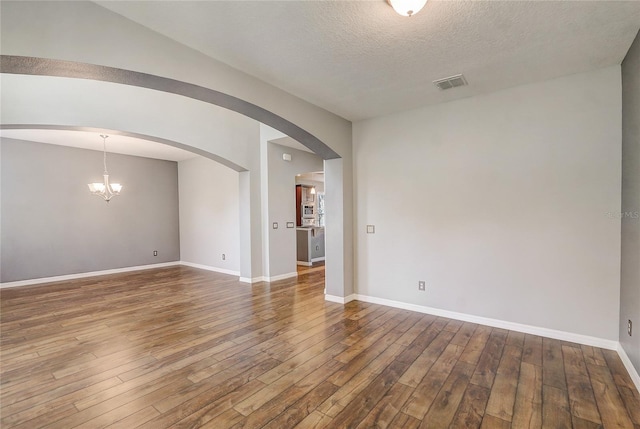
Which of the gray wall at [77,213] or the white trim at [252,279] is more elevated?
the gray wall at [77,213]

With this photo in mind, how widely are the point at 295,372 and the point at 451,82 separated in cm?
333

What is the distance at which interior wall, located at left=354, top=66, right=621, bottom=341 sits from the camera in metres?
2.91

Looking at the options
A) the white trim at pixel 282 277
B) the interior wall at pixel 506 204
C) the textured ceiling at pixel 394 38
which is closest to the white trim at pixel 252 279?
the white trim at pixel 282 277

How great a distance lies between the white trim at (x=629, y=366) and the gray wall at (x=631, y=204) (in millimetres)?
46

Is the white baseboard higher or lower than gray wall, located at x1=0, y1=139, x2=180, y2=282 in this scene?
lower

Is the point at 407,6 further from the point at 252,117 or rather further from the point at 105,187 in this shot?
the point at 105,187

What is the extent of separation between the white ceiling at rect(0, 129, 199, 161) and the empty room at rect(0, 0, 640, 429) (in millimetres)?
171

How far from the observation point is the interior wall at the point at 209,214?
6.89m

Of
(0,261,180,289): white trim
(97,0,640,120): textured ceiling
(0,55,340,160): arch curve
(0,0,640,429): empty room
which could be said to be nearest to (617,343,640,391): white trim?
(0,0,640,429): empty room

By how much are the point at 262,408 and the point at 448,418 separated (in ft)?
4.22

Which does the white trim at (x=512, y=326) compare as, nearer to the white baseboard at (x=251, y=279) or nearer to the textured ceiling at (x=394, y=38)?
the white baseboard at (x=251, y=279)

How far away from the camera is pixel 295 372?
8.37 feet

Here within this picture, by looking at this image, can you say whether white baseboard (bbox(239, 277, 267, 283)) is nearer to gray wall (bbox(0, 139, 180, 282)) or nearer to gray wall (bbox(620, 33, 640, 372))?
gray wall (bbox(0, 139, 180, 282))

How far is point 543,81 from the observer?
3.16m
